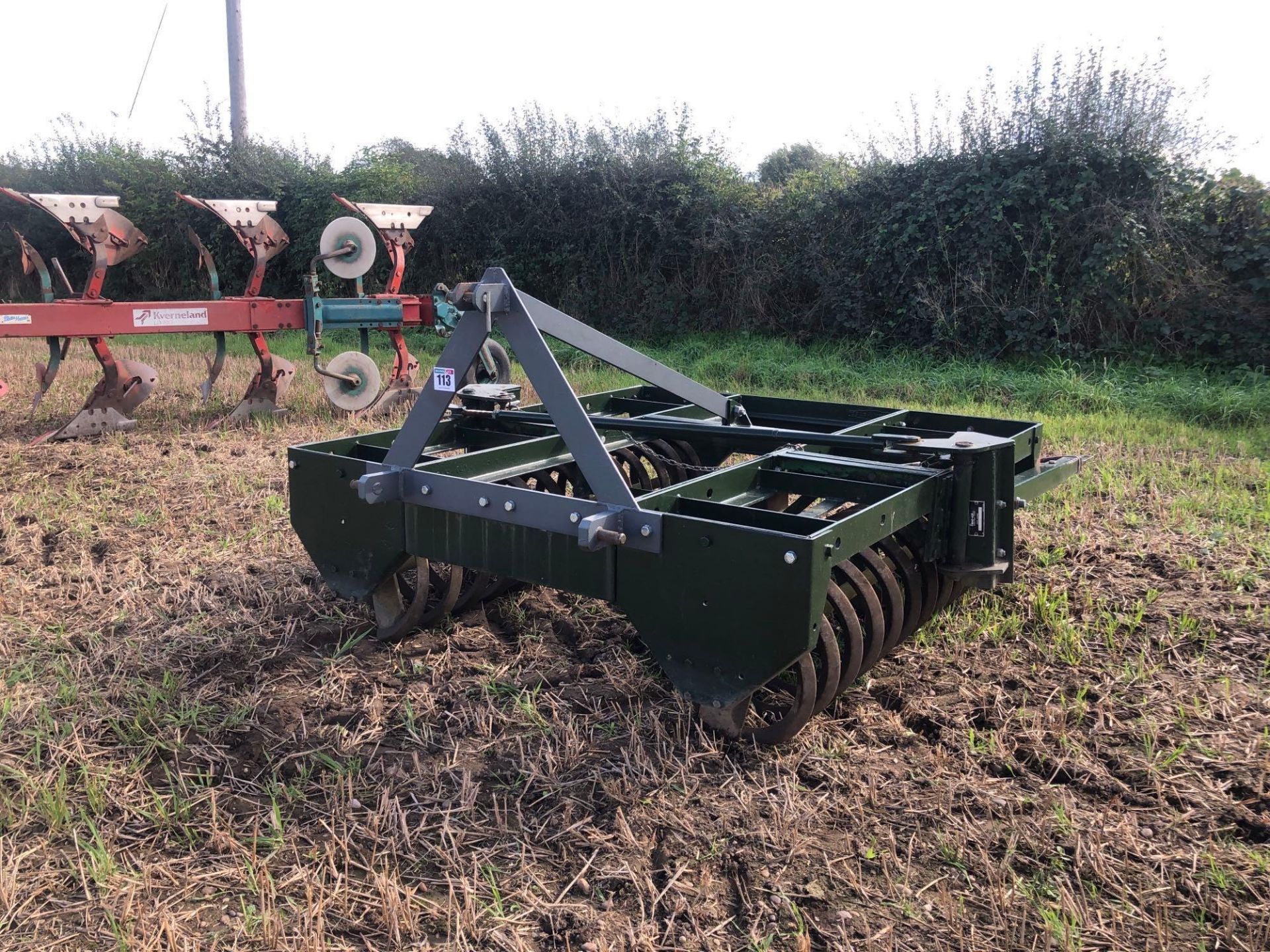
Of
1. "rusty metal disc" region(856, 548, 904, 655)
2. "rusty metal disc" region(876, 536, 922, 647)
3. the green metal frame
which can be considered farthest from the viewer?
"rusty metal disc" region(876, 536, 922, 647)

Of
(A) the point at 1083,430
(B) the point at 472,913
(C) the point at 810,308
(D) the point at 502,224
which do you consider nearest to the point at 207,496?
(B) the point at 472,913

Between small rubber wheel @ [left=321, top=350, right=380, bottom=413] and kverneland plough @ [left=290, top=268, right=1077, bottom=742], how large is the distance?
3949mm

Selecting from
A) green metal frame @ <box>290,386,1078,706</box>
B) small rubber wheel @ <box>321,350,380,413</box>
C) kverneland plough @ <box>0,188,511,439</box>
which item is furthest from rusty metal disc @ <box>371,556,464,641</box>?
small rubber wheel @ <box>321,350,380,413</box>

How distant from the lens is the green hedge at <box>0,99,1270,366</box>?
8680mm

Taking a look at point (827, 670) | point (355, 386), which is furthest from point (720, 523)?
point (355, 386)

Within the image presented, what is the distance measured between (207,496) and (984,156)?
7.75 meters

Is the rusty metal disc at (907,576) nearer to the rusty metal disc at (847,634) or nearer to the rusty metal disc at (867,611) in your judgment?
the rusty metal disc at (867,611)

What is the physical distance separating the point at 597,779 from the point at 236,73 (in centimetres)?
1496

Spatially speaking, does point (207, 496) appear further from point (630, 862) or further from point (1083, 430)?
point (1083, 430)

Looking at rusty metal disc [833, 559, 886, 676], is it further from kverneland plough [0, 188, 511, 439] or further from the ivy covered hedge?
the ivy covered hedge

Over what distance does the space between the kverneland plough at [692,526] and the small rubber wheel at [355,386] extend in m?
3.95

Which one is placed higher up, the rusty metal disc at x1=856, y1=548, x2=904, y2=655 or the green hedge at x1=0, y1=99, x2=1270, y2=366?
the green hedge at x1=0, y1=99, x2=1270, y2=366

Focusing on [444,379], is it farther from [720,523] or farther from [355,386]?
[355,386]

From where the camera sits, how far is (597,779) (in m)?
2.48
